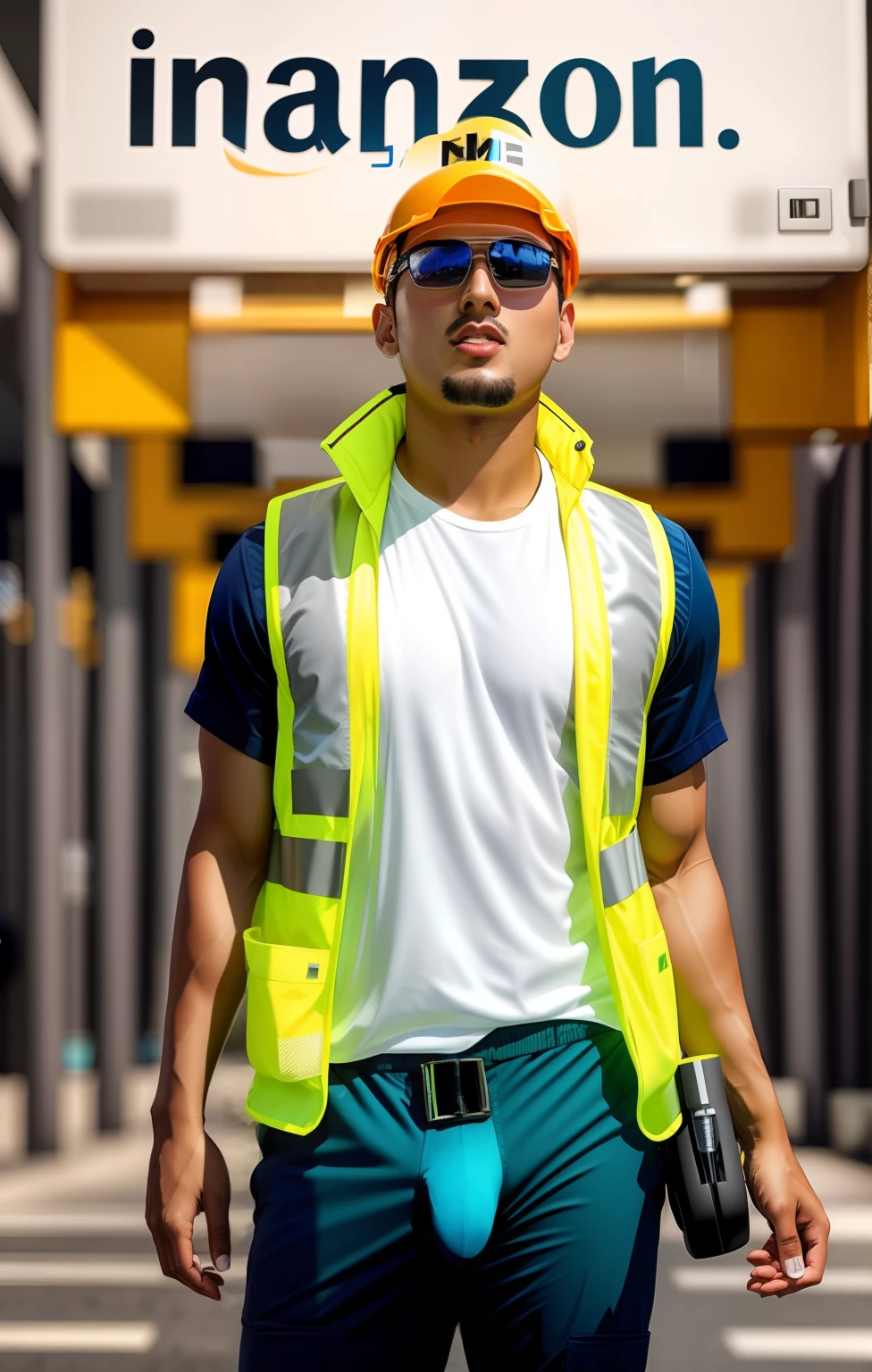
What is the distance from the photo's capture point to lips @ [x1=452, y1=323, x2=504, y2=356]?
1813 mm

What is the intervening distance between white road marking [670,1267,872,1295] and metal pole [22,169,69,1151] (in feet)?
11.3

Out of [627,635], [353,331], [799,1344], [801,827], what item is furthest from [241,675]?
[801,827]

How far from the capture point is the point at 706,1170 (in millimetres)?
1802

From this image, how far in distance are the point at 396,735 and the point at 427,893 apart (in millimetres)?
180

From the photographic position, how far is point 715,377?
10.3ft

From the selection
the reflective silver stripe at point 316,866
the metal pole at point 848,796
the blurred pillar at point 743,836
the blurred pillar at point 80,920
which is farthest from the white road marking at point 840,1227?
the blurred pillar at point 80,920

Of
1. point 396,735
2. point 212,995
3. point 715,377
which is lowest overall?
point 212,995

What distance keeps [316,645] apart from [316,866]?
25 centimetres

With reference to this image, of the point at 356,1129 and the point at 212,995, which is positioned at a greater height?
the point at 212,995

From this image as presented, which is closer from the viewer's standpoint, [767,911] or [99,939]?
[99,939]

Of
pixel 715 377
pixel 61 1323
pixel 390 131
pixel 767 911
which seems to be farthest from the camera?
pixel 767 911

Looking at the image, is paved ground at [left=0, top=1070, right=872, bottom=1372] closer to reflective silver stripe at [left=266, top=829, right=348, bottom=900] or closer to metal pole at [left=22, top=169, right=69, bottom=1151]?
metal pole at [left=22, top=169, right=69, bottom=1151]

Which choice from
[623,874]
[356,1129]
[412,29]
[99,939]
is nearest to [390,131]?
[412,29]

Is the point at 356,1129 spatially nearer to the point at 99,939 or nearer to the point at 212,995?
the point at 212,995
